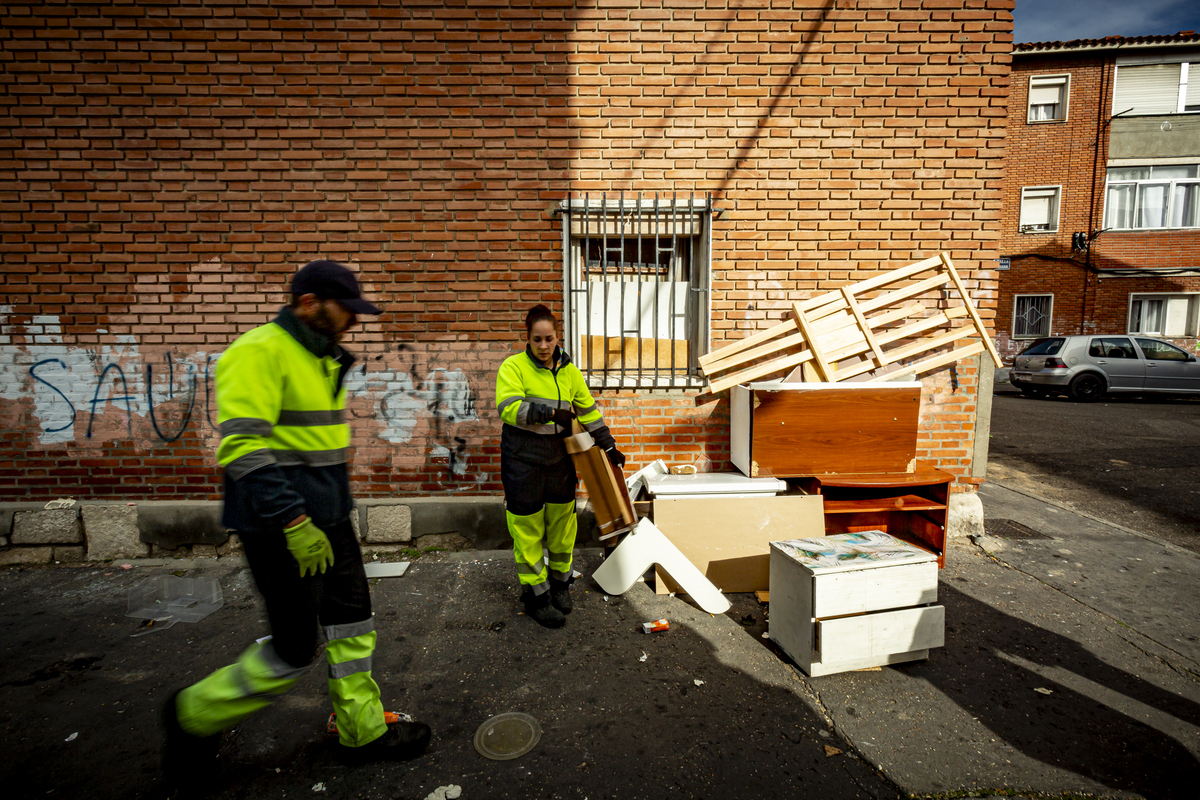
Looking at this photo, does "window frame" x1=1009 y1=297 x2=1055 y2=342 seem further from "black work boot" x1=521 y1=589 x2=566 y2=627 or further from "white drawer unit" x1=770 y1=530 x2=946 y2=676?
"black work boot" x1=521 y1=589 x2=566 y2=627

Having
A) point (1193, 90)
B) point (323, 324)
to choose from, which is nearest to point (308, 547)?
point (323, 324)

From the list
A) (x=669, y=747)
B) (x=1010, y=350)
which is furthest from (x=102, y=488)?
(x=1010, y=350)

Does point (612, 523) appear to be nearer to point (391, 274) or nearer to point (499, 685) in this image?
point (499, 685)

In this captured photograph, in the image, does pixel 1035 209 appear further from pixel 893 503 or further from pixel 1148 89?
pixel 893 503

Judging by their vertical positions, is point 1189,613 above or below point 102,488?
below

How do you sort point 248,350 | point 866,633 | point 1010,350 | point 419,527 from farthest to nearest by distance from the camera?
point 1010,350 → point 419,527 → point 866,633 → point 248,350

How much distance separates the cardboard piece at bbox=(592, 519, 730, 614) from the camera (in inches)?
138

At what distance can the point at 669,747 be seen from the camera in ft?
7.65

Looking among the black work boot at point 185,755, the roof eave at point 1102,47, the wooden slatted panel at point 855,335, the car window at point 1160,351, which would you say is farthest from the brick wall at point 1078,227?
the black work boot at point 185,755

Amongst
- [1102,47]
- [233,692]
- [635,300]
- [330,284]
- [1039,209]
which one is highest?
[1102,47]

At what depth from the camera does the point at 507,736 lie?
7.92 feet

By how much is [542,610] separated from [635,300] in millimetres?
2598

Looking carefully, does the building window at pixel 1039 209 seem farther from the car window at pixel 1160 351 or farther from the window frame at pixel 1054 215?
the car window at pixel 1160 351

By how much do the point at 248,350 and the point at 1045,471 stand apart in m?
8.46
